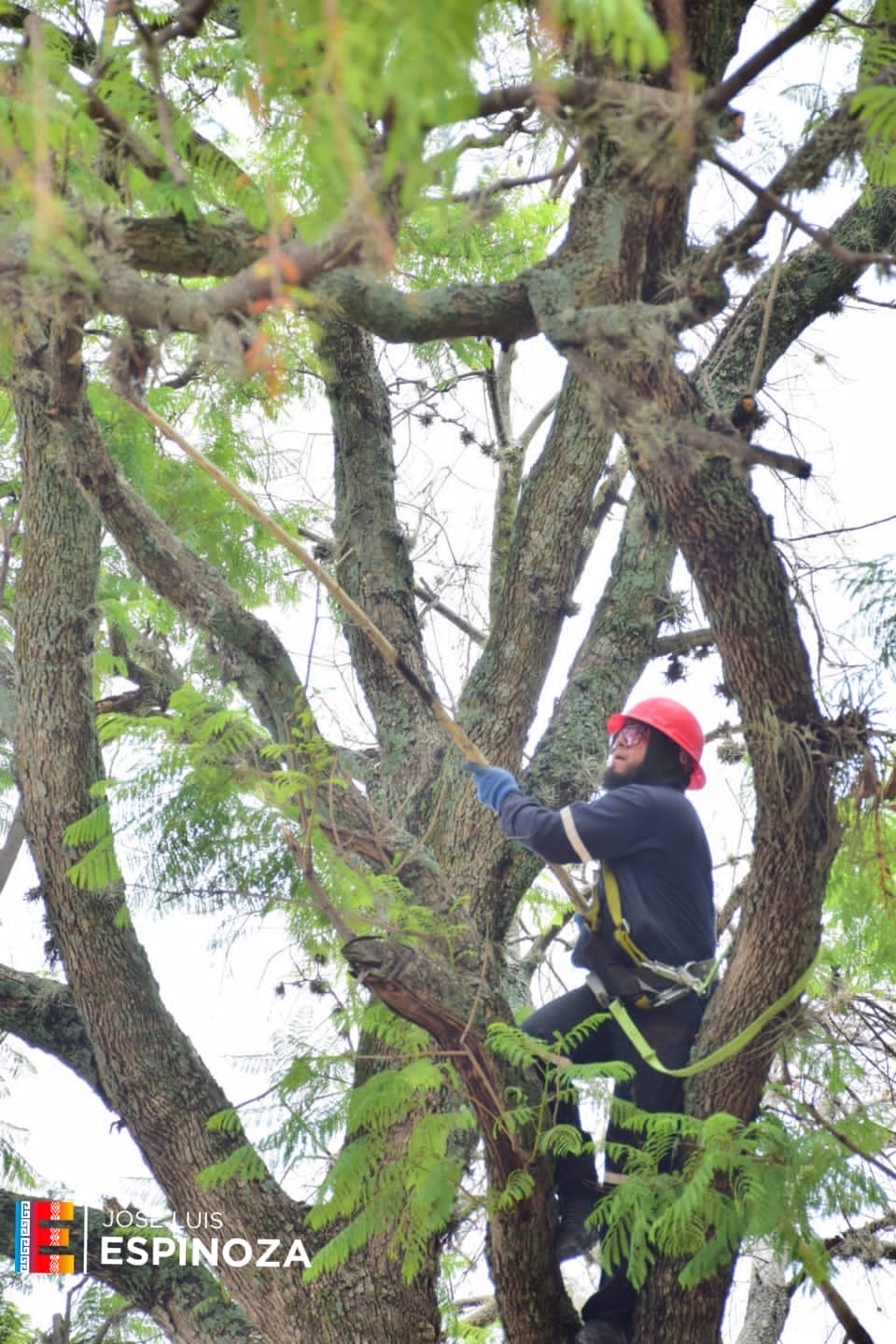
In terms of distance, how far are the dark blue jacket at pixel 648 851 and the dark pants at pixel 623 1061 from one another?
0.20 m

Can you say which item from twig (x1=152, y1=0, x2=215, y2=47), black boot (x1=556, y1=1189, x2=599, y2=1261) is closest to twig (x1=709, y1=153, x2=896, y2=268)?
twig (x1=152, y1=0, x2=215, y2=47)

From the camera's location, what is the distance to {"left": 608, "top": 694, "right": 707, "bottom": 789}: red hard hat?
485 cm

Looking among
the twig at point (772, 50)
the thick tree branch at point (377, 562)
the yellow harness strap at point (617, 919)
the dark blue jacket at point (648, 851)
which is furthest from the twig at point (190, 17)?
the thick tree branch at point (377, 562)

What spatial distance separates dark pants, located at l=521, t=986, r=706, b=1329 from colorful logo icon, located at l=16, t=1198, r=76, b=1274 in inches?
66.1

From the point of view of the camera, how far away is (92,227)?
3.17m

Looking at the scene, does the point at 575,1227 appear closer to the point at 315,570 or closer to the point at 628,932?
the point at 628,932

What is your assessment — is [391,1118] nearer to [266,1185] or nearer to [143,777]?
[266,1185]

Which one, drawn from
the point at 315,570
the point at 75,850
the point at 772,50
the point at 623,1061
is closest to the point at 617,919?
the point at 623,1061

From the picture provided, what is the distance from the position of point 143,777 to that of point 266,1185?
4.55ft

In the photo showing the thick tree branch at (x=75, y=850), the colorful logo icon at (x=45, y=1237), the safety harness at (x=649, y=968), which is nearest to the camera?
the safety harness at (x=649, y=968)

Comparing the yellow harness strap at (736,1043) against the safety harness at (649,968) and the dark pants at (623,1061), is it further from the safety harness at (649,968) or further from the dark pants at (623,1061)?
the safety harness at (649,968)

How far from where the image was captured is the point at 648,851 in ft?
15.1

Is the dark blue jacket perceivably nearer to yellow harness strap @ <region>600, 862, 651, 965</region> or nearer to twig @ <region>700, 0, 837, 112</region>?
yellow harness strap @ <region>600, 862, 651, 965</region>

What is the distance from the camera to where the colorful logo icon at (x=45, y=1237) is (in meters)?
4.86
